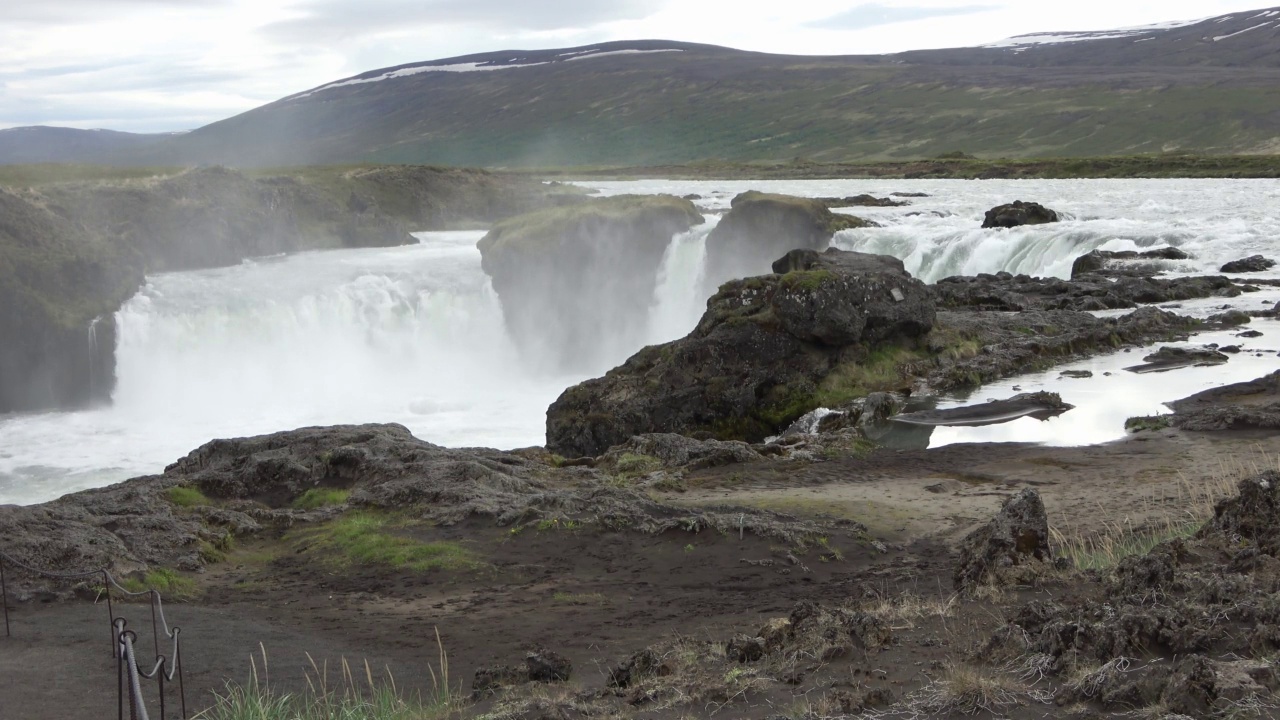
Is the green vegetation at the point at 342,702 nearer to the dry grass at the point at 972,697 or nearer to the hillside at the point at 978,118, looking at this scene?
the dry grass at the point at 972,697

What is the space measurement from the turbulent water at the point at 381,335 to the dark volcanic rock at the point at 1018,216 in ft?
2.31

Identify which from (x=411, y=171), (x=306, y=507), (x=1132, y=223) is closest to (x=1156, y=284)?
(x=1132, y=223)

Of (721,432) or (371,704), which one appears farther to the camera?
(721,432)

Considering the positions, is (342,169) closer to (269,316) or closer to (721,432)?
(269,316)

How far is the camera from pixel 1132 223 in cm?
4131

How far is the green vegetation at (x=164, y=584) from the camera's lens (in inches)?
477

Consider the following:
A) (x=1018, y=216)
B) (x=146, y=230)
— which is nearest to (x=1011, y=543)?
(x=1018, y=216)

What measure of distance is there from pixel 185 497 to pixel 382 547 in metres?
4.16

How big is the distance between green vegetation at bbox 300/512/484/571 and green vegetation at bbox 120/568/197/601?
1.71 metres

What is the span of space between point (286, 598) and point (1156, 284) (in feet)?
89.2

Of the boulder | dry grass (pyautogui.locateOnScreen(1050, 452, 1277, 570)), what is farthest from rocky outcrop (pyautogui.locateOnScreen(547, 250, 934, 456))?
the boulder

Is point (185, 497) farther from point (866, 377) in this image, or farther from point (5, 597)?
point (866, 377)

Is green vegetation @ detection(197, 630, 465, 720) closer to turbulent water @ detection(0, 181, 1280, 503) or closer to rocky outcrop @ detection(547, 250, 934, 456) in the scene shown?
rocky outcrop @ detection(547, 250, 934, 456)

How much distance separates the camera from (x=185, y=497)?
16.0 meters
